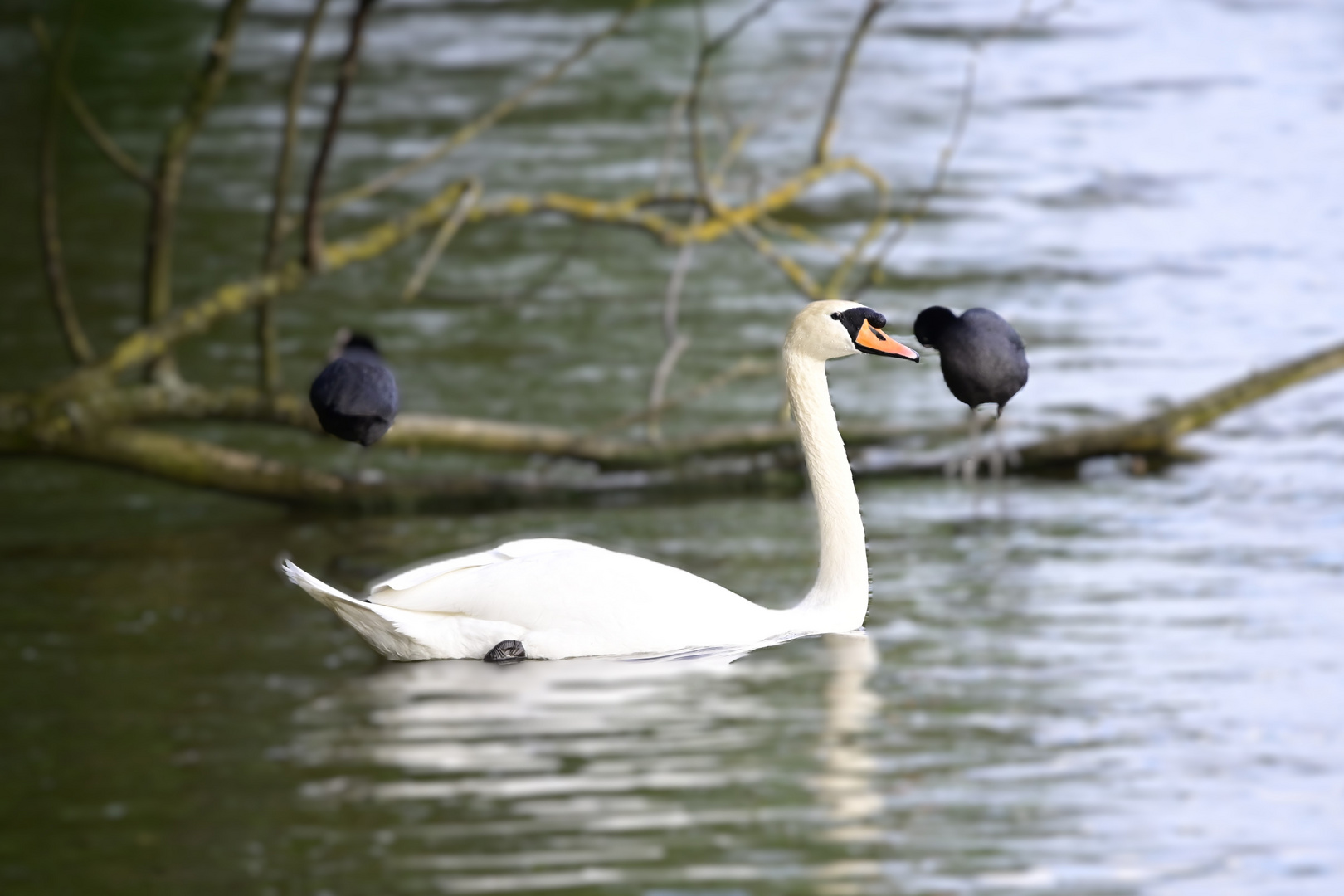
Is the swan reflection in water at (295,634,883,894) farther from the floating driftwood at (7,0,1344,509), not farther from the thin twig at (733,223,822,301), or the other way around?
the thin twig at (733,223,822,301)

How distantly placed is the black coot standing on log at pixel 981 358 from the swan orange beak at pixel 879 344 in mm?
21

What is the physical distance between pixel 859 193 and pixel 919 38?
11727 mm

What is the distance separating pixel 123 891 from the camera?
2041cm

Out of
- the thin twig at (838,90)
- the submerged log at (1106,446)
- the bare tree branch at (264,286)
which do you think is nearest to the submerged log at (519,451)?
the submerged log at (1106,446)

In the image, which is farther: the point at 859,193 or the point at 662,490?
the point at 859,193

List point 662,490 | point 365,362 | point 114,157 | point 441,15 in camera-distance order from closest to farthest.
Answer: point 365,362, point 114,157, point 662,490, point 441,15

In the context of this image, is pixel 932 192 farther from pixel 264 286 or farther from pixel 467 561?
pixel 467 561

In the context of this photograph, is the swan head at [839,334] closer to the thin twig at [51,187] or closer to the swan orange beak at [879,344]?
the swan orange beak at [879,344]

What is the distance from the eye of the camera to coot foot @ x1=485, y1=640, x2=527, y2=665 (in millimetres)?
968

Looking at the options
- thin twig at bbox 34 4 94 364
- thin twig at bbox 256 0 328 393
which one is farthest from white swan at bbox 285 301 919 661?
thin twig at bbox 34 4 94 364

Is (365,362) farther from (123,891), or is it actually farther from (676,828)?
(676,828)

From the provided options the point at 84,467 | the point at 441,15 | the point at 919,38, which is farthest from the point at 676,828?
the point at 441,15

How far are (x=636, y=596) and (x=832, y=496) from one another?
4.5 inches

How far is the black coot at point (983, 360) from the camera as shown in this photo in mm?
969
